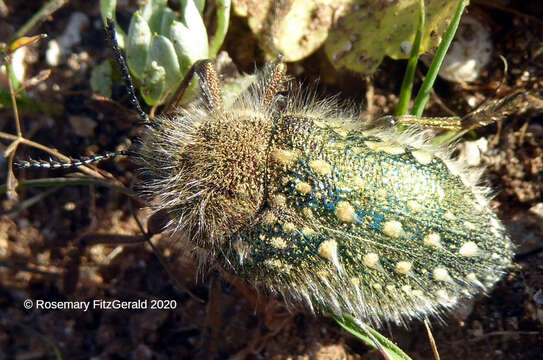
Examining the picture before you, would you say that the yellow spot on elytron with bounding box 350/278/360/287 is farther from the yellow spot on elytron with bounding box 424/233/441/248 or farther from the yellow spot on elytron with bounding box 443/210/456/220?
the yellow spot on elytron with bounding box 443/210/456/220

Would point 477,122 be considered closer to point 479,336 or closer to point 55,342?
point 479,336

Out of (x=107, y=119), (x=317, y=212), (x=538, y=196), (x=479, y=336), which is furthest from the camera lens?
(x=107, y=119)

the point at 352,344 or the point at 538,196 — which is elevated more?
the point at 538,196

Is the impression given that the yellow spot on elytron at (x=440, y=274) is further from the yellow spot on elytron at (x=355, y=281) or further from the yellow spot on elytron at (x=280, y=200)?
the yellow spot on elytron at (x=280, y=200)

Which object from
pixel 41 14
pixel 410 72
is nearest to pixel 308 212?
pixel 410 72

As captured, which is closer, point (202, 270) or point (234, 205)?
point (234, 205)

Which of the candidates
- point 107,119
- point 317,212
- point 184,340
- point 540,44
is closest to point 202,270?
point 184,340

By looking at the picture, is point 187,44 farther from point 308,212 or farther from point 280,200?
point 308,212
